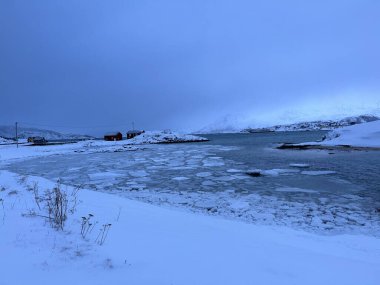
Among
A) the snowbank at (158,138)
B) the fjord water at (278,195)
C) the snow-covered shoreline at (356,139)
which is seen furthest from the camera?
the snowbank at (158,138)

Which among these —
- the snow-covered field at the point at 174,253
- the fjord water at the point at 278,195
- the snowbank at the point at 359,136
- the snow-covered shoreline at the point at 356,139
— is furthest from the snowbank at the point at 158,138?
the snow-covered field at the point at 174,253

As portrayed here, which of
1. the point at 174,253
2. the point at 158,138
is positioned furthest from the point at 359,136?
the point at 158,138

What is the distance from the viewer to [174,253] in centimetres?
333

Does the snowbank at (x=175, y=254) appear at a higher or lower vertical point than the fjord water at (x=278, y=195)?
higher

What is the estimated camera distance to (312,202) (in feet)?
→ 24.3

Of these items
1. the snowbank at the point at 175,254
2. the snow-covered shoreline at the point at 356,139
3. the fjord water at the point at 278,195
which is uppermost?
the snow-covered shoreline at the point at 356,139

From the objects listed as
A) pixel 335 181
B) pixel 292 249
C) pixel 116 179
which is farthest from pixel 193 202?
pixel 335 181

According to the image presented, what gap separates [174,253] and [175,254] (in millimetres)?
36

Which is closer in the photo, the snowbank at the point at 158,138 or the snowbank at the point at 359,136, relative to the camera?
the snowbank at the point at 359,136

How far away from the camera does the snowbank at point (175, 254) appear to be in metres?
2.68

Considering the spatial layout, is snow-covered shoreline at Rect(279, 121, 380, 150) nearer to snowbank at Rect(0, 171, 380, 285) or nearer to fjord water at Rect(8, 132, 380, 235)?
fjord water at Rect(8, 132, 380, 235)

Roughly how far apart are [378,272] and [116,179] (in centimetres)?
1045

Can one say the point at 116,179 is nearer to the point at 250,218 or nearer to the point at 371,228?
the point at 250,218

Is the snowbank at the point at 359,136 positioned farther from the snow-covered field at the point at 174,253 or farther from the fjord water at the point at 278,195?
the snow-covered field at the point at 174,253
